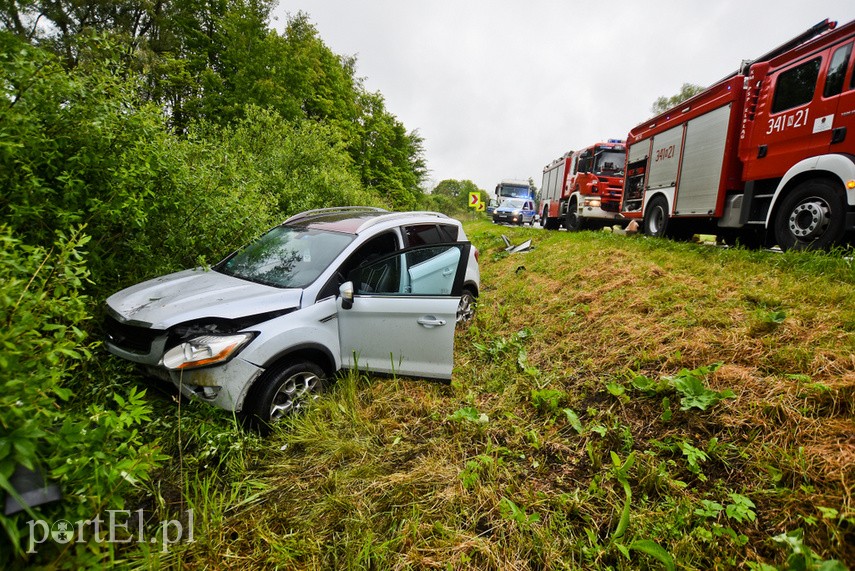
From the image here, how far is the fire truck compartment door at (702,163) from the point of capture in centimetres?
584

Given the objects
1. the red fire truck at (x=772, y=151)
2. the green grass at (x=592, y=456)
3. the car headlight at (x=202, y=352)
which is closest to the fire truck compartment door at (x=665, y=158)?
the red fire truck at (x=772, y=151)

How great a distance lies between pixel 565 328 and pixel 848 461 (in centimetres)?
225

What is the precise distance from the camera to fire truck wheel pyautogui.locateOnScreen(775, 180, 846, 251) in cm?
392

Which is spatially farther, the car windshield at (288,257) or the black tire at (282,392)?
the car windshield at (288,257)

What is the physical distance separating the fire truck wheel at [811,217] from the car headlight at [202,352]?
240 inches

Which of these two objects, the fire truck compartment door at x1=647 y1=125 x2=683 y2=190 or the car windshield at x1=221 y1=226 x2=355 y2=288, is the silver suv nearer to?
the car windshield at x1=221 y1=226 x2=355 y2=288

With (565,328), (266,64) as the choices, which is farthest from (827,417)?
(266,64)

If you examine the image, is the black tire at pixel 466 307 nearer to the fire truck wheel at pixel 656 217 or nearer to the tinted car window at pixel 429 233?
the tinted car window at pixel 429 233

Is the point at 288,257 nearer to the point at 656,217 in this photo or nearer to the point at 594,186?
the point at 656,217

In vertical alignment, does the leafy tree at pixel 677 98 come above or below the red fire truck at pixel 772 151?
above

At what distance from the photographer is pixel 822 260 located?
3.62 m

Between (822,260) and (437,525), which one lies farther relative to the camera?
(822,260)

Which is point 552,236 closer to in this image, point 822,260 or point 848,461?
point 822,260

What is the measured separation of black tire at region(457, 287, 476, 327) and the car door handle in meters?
1.58
